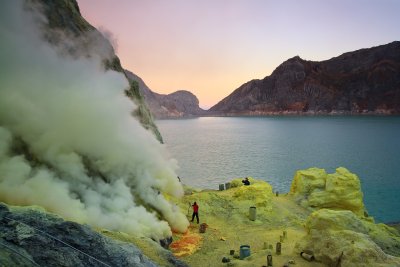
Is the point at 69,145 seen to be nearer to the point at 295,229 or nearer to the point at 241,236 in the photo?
the point at 241,236

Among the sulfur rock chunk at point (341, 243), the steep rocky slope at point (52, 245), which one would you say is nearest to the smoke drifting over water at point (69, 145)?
the steep rocky slope at point (52, 245)

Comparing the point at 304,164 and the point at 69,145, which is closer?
the point at 69,145

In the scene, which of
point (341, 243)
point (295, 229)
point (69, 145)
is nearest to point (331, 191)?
point (295, 229)

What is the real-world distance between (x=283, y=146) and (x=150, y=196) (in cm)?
7074

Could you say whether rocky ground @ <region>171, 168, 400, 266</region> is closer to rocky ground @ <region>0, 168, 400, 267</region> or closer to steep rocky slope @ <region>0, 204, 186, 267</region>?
rocky ground @ <region>0, 168, 400, 267</region>

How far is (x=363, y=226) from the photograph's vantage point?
19.5 m

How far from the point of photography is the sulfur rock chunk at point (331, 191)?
2895 centimetres

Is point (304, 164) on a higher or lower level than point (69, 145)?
lower

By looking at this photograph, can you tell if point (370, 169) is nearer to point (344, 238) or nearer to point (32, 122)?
point (344, 238)

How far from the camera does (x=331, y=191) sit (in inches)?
1177

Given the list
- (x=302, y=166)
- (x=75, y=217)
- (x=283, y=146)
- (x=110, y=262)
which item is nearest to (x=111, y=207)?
(x=75, y=217)

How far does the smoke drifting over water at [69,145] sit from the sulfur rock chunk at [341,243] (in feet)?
25.8

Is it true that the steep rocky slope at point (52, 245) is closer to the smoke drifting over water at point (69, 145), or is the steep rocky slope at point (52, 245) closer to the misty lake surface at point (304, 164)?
the smoke drifting over water at point (69, 145)

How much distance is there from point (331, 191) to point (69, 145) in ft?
69.9
